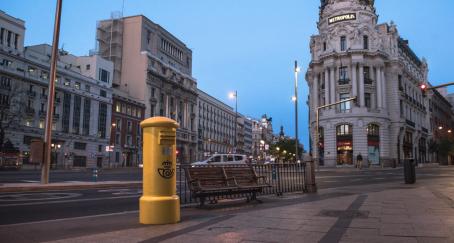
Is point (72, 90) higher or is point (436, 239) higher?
point (72, 90)

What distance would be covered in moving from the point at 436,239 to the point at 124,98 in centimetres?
7561

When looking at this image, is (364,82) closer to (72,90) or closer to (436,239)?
(72,90)

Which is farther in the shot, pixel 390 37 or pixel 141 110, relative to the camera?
pixel 141 110

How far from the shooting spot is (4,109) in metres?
52.2

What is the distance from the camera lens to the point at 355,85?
6794 cm

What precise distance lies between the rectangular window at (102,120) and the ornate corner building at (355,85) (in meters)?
36.6

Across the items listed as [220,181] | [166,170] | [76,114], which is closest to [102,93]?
[76,114]

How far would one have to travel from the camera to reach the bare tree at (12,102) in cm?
5291

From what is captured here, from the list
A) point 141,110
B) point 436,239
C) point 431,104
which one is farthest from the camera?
point 431,104

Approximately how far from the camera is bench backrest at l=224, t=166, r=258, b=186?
36.2 ft

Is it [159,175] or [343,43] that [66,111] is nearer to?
[343,43]

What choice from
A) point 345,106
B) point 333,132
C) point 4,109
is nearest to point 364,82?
point 345,106

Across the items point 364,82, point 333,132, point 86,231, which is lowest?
point 86,231

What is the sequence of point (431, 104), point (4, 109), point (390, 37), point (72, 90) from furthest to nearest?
1. point (431, 104)
2. point (390, 37)
3. point (72, 90)
4. point (4, 109)
